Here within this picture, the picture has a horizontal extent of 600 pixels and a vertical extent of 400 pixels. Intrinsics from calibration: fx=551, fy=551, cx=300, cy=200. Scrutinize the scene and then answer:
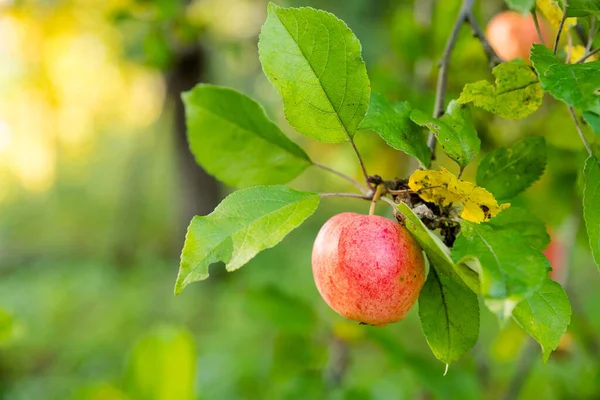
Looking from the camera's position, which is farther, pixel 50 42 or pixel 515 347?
pixel 50 42

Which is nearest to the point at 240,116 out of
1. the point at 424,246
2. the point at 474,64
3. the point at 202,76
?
the point at 424,246

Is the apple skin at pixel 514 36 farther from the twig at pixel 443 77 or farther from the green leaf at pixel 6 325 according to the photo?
the green leaf at pixel 6 325

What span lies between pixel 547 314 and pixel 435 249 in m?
0.11

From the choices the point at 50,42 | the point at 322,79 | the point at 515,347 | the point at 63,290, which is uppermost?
the point at 322,79

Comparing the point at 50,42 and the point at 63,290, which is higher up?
the point at 50,42

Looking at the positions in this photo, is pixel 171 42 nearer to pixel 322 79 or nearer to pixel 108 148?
pixel 322 79

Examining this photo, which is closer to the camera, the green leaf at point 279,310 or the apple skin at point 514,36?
the apple skin at point 514,36

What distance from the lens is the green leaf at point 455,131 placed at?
1.59 ft

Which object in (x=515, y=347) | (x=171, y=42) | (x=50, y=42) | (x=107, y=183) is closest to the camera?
(x=515, y=347)

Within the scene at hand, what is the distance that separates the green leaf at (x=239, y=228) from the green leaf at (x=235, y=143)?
0.14m

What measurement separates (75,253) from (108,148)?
1614mm

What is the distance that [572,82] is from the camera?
421 mm

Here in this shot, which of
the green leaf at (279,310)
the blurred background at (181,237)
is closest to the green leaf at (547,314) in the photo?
the blurred background at (181,237)

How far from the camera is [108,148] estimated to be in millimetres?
6312
